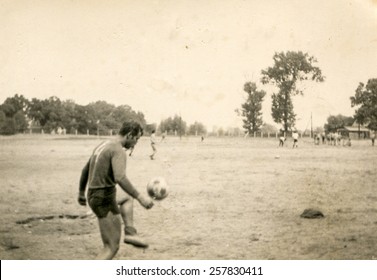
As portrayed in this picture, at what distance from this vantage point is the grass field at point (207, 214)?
526 centimetres

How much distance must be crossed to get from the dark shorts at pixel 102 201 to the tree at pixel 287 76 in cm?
484

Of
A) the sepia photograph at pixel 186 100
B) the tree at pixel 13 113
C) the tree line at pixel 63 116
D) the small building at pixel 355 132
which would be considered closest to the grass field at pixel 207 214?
the sepia photograph at pixel 186 100

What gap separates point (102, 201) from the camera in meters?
4.24

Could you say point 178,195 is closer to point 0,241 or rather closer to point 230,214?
point 230,214

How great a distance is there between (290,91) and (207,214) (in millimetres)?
6320

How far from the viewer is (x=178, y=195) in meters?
7.36

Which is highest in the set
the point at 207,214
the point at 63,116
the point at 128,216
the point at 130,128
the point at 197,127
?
the point at 63,116

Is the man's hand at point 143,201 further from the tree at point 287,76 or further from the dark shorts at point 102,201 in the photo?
the tree at point 287,76

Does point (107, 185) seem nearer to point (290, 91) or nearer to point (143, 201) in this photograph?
point (143, 201)

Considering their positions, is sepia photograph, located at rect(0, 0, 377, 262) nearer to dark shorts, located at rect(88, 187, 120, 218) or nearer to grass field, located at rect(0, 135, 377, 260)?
grass field, located at rect(0, 135, 377, 260)

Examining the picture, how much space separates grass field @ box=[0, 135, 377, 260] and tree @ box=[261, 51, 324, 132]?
2.11 meters

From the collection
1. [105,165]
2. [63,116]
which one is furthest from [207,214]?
[63,116]

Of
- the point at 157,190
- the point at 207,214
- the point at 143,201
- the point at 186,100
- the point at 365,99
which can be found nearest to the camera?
the point at 143,201

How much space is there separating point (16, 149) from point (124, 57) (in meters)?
3.20
